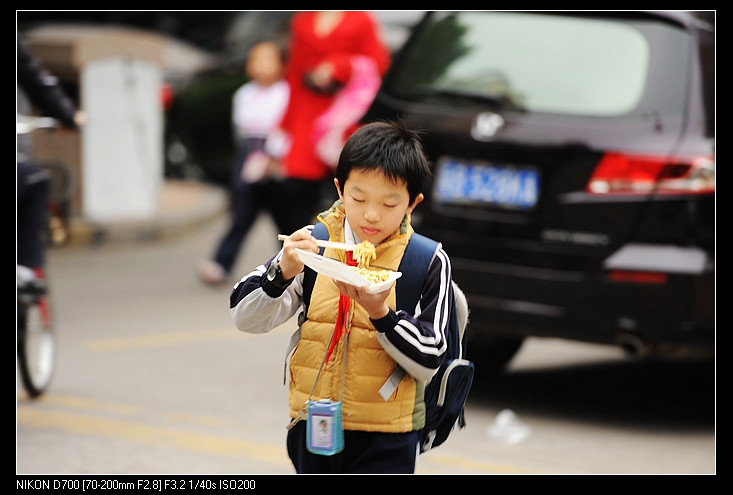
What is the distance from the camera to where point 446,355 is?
3.21 meters

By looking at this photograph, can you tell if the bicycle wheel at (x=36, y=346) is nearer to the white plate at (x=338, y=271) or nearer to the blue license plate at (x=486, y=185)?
the blue license plate at (x=486, y=185)

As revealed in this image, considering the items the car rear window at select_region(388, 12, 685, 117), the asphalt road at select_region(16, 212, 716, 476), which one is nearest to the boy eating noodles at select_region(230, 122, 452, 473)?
the asphalt road at select_region(16, 212, 716, 476)

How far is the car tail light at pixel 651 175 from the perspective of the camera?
207 inches

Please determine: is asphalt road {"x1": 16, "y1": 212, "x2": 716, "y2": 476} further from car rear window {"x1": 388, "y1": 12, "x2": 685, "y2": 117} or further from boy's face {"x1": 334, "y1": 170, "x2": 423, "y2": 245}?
boy's face {"x1": 334, "y1": 170, "x2": 423, "y2": 245}

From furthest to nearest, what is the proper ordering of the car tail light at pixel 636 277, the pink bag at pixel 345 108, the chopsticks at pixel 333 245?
the pink bag at pixel 345 108, the car tail light at pixel 636 277, the chopsticks at pixel 333 245

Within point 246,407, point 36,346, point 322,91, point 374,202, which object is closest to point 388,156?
point 374,202

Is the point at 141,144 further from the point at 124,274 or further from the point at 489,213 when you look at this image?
the point at 489,213

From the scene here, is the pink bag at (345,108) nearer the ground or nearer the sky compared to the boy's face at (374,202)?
nearer the ground

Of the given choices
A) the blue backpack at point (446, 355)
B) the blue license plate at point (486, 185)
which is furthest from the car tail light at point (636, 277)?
the blue backpack at point (446, 355)

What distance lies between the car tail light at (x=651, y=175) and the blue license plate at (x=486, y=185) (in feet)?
0.86

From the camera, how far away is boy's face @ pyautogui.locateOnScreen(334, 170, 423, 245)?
2.91 m

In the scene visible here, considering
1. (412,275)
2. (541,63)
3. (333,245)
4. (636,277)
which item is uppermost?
(333,245)

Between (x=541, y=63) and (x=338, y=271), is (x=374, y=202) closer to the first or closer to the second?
(x=338, y=271)

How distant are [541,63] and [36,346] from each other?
2.67m
